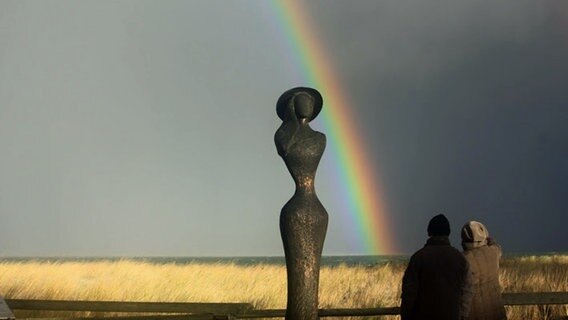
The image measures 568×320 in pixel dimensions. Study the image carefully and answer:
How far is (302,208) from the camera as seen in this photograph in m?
5.03

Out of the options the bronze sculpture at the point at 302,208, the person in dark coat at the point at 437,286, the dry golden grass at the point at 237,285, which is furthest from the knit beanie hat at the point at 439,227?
the dry golden grass at the point at 237,285

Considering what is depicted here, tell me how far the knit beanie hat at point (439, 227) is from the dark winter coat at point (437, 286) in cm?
12

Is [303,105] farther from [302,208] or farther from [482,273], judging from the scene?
[482,273]

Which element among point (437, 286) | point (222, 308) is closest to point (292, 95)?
point (437, 286)

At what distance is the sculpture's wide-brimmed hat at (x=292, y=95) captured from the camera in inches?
209

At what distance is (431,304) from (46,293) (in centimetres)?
1387

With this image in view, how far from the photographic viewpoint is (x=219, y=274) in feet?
64.0

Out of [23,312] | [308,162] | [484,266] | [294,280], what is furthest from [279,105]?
[23,312]

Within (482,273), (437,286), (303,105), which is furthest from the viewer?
(482,273)

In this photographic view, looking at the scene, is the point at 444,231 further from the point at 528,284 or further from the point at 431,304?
the point at 528,284

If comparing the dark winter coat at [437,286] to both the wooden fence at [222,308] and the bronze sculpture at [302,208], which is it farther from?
the wooden fence at [222,308]

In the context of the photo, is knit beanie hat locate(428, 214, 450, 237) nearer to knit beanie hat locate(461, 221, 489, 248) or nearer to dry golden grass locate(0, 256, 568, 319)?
knit beanie hat locate(461, 221, 489, 248)

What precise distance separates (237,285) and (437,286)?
485 inches

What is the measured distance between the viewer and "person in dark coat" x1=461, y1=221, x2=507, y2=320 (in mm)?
5734
